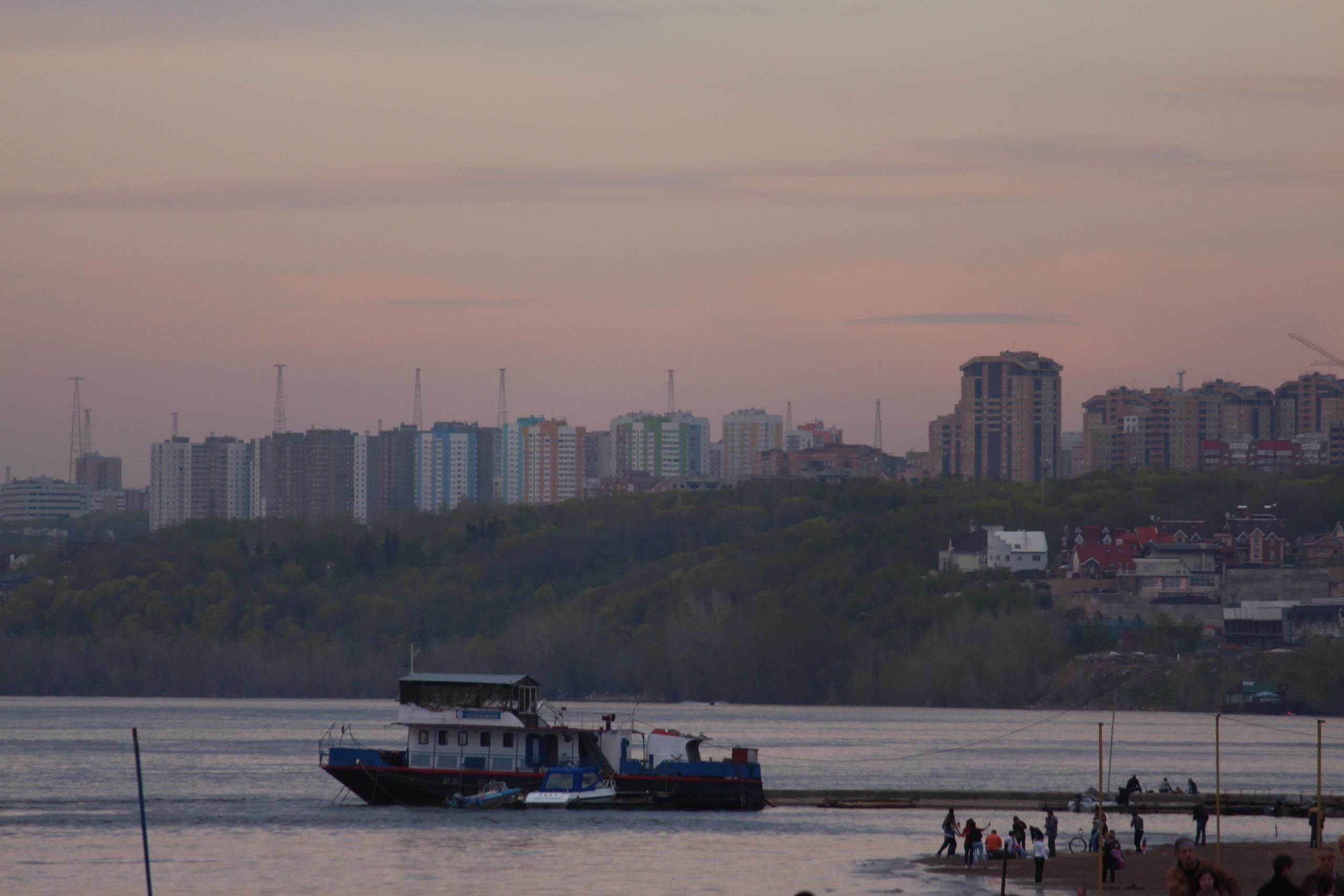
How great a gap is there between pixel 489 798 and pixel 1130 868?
26.7 m

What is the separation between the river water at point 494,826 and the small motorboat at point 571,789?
65 cm

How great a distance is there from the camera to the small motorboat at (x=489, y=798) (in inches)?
3068

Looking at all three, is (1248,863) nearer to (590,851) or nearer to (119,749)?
(590,851)

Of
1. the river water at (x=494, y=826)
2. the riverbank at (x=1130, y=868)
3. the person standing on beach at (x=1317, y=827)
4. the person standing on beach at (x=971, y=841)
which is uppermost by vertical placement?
the person standing on beach at (x=1317, y=827)

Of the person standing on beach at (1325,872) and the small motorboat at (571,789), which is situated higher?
the person standing on beach at (1325,872)

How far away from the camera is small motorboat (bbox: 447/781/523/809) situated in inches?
3068

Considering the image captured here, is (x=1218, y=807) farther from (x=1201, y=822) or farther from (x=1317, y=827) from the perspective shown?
(x=1201, y=822)

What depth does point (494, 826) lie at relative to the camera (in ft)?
245

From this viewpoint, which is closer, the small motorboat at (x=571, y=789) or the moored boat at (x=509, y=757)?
the small motorboat at (x=571, y=789)

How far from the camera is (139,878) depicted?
6047cm

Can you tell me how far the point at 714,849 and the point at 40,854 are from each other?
21.4 meters

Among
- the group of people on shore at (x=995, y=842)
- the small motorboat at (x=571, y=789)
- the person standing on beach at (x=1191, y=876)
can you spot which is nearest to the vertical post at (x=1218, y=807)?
the group of people on shore at (x=995, y=842)

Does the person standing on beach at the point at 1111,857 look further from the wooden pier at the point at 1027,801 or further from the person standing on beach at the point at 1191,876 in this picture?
the person standing on beach at the point at 1191,876

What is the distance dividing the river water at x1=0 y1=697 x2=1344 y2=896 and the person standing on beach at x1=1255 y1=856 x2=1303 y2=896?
108 feet
